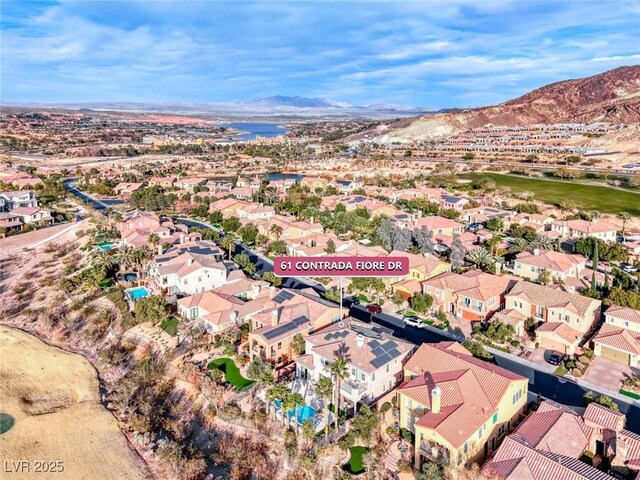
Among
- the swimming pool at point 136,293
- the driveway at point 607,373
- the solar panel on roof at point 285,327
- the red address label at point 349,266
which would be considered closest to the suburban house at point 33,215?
the swimming pool at point 136,293

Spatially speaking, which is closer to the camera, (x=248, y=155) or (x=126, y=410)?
(x=126, y=410)

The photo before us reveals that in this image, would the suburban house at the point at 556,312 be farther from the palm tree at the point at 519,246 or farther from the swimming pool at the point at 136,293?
the swimming pool at the point at 136,293

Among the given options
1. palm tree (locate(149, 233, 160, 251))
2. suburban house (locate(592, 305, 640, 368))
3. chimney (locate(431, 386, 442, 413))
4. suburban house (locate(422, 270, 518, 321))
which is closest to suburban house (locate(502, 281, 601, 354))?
suburban house (locate(592, 305, 640, 368))

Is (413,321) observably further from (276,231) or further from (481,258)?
(276,231)

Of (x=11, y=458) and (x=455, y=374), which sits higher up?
(x=455, y=374)

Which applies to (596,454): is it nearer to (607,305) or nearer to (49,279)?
(607,305)

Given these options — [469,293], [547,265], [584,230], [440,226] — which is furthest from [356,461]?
[584,230]

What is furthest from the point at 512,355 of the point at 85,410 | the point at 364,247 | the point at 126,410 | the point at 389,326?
the point at 85,410
